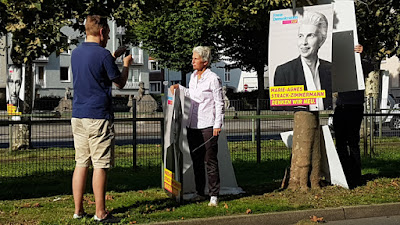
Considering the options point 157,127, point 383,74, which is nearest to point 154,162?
point 157,127

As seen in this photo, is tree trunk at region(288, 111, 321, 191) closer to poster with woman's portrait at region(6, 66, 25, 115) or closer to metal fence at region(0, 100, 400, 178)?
metal fence at region(0, 100, 400, 178)

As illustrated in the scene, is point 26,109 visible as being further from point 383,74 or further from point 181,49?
point 181,49

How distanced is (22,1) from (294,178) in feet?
17.8

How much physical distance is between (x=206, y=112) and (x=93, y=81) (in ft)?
5.63

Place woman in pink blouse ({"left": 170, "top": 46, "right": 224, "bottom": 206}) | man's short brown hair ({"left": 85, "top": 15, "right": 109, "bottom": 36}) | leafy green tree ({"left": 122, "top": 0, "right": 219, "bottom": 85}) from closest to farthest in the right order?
man's short brown hair ({"left": 85, "top": 15, "right": 109, "bottom": 36})
woman in pink blouse ({"left": 170, "top": 46, "right": 224, "bottom": 206})
leafy green tree ({"left": 122, "top": 0, "right": 219, "bottom": 85})

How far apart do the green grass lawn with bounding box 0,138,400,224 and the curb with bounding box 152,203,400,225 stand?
0.18 metres

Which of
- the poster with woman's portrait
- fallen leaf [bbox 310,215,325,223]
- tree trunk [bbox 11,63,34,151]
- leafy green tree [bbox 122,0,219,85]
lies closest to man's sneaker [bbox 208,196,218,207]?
fallen leaf [bbox 310,215,325,223]

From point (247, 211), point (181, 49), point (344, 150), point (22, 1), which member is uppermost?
point (181, 49)

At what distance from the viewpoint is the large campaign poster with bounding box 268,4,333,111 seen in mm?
7910

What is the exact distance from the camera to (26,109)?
15.8 metres

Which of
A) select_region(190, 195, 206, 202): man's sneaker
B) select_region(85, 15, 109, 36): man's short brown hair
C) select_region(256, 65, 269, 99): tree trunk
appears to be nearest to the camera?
select_region(85, 15, 109, 36): man's short brown hair

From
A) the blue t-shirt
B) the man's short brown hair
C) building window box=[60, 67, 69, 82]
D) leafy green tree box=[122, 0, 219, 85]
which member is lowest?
the blue t-shirt

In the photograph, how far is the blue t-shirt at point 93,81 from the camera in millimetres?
5969

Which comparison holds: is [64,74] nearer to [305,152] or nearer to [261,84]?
[261,84]
